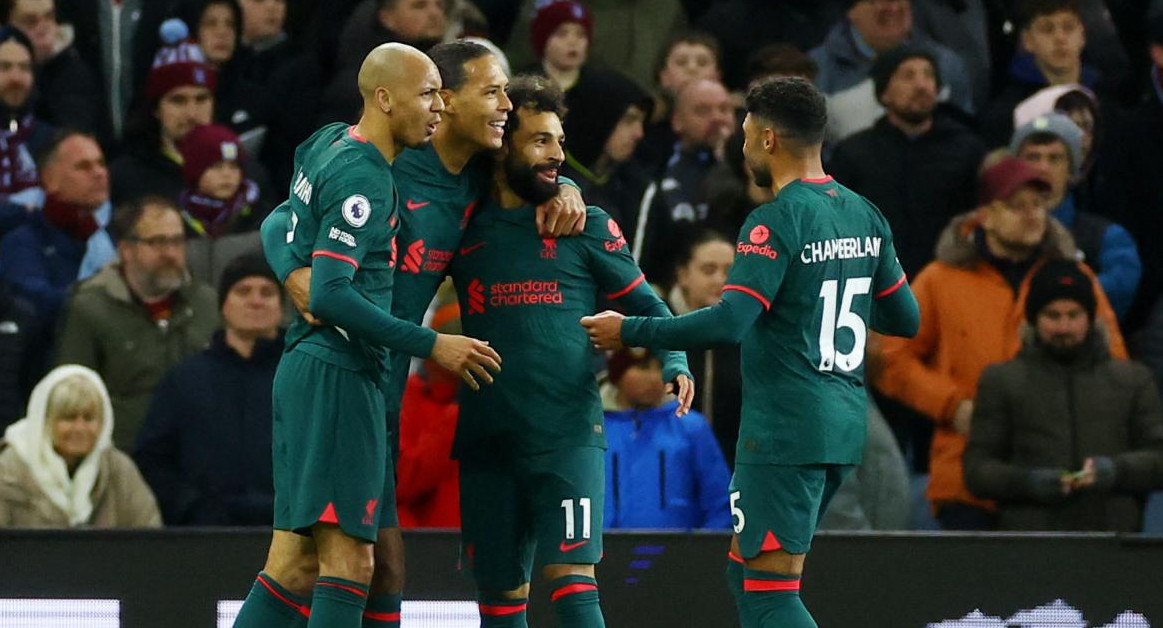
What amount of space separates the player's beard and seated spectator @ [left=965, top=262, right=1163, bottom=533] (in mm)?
2704

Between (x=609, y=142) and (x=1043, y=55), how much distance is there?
2291 mm

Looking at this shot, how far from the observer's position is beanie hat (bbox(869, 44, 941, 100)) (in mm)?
10258

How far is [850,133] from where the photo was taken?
10508 millimetres

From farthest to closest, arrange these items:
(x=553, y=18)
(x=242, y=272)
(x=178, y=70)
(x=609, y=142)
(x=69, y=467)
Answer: (x=553, y=18) → (x=178, y=70) → (x=609, y=142) → (x=242, y=272) → (x=69, y=467)

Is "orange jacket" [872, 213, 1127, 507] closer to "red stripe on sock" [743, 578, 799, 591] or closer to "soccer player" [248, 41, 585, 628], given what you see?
"red stripe on sock" [743, 578, 799, 591]

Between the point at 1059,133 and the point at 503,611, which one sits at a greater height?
the point at 1059,133

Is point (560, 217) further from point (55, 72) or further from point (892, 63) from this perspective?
point (55, 72)

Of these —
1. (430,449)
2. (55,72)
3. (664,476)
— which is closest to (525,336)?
(430,449)

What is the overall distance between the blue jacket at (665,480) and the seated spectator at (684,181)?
1323 mm

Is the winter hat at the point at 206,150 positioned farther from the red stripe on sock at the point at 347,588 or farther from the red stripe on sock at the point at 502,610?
the red stripe on sock at the point at 347,588

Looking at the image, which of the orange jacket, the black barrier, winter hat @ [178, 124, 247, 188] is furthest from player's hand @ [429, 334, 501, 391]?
winter hat @ [178, 124, 247, 188]

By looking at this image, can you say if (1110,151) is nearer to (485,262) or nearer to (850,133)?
(850,133)

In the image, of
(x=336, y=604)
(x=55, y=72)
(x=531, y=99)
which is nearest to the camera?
(x=336, y=604)

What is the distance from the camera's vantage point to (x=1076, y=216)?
33.1 feet
